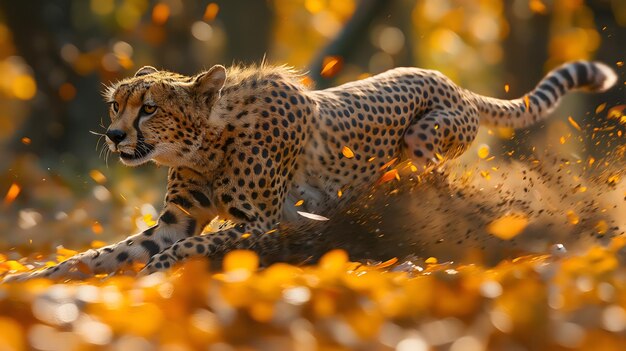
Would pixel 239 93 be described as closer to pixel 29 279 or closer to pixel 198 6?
pixel 29 279

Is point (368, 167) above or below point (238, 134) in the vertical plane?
below

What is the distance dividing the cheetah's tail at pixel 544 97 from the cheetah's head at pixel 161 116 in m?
2.39

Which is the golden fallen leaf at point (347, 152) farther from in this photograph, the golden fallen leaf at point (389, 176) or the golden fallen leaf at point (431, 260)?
the golden fallen leaf at point (431, 260)

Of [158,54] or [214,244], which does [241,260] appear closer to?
[214,244]

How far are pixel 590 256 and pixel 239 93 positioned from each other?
7.74 feet

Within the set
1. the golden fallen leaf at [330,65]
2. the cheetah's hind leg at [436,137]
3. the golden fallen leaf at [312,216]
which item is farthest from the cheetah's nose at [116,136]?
the golden fallen leaf at [330,65]

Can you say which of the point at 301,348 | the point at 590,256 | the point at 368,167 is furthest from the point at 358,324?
the point at 368,167

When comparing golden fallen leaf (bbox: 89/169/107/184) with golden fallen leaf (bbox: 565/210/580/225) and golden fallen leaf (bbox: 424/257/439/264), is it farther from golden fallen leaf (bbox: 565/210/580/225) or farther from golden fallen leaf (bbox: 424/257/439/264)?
golden fallen leaf (bbox: 565/210/580/225)

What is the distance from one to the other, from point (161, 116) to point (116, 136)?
0.94 ft

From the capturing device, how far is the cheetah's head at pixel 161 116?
5.04 meters

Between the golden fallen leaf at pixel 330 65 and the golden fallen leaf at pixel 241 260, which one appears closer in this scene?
the golden fallen leaf at pixel 241 260

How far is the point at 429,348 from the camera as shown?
302cm

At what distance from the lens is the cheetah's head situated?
16.5 ft

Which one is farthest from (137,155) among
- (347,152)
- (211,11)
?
(211,11)
